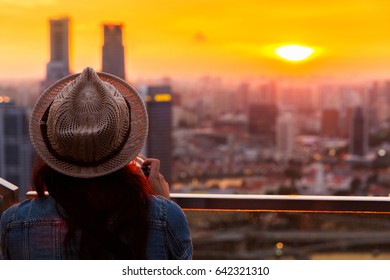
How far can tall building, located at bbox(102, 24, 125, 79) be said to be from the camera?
8788mm

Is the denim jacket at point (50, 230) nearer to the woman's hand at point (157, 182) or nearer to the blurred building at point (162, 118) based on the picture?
the woman's hand at point (157, 182)

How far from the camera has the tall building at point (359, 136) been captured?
1397 centimetres

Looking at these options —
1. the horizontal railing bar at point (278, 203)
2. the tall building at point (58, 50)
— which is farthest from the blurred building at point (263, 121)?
the horizontal railing bar at point (278, 203)

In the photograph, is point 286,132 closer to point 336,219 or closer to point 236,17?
point 236,17

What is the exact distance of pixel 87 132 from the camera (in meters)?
1.03

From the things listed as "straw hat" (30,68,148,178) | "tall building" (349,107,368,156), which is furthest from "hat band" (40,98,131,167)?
"tall building" (349,107,368,156)

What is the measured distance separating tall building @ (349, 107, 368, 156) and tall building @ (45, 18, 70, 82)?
20.7 ft

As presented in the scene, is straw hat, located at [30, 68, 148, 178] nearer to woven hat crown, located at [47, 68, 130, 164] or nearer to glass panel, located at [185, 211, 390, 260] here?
woven hat crown, located at [47, 68, 130, 164]

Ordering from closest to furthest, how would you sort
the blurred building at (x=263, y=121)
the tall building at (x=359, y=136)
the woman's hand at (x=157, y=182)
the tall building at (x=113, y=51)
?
the woman's hand at (x=157, y=182) → the tall building at (x=113, y=51) → the tall building at (x=359, y=136) → the blurred building at (x=263, y=121)

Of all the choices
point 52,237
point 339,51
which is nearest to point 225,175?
point 339,51

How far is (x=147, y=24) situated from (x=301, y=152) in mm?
5877

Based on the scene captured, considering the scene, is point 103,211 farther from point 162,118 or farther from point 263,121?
point 263,121

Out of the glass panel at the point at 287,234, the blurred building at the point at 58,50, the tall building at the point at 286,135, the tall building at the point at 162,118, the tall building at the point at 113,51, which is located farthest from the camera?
the tall building at the point at 286,135

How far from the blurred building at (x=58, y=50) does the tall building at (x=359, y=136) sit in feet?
20.7
